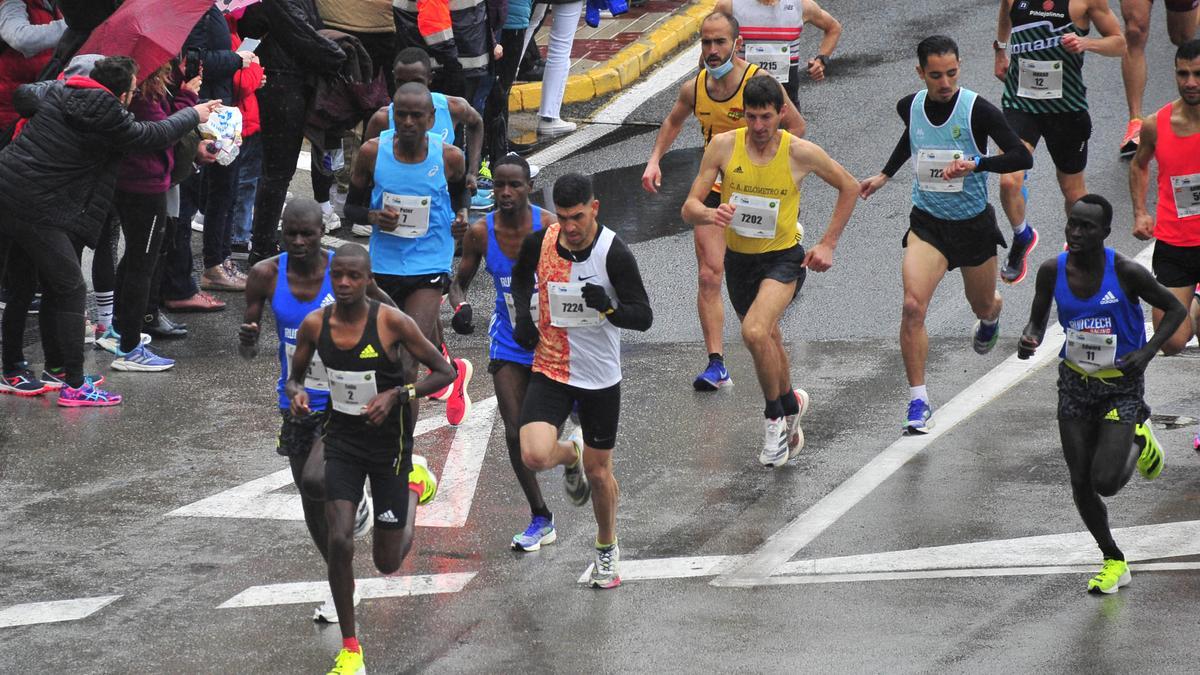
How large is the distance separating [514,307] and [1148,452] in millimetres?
2919

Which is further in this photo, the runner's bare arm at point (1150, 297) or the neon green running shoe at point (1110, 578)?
the runner's bare arm at point (1150, 297)

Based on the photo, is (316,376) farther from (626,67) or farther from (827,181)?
(626,67)

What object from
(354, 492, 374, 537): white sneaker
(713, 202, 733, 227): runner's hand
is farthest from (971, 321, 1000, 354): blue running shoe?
(354, 492, 374, 537): white sneaker

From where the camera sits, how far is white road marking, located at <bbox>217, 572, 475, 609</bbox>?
7547 mm

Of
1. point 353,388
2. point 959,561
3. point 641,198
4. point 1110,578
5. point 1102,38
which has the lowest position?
point 641,198

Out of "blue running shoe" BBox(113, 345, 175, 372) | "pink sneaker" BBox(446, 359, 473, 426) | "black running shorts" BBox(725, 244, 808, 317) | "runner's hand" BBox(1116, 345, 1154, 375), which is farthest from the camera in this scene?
"blue running shoe" BBox(113, 345, 175, 372)

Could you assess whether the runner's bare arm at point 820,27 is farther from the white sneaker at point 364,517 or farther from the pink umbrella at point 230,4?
the white sneaker at point 364,517

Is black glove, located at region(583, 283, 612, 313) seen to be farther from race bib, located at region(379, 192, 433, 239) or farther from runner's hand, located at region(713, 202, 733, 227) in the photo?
race bib, located at region(379, 192, 433, 239)

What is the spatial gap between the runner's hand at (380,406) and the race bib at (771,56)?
5517 mm

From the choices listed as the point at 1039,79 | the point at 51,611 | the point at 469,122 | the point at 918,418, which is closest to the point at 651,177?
the point at 469,122

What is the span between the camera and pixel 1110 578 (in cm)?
732

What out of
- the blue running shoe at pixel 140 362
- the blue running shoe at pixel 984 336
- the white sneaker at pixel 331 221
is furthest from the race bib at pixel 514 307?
the white sneaker at pixel 331 221

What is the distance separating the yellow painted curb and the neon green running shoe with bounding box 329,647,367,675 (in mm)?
9682

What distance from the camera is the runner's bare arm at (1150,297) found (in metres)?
7.58
